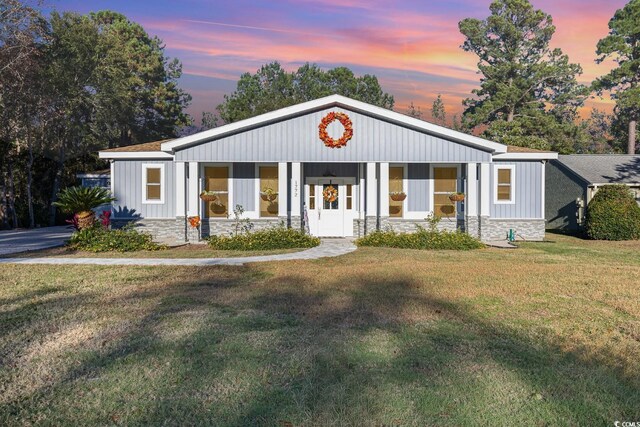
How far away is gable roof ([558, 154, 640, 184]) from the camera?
2497 centimetres

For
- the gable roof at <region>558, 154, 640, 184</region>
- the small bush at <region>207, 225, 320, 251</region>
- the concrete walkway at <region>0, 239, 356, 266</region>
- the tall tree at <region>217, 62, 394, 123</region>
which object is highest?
the tall tree at <region>217, 62, 394, 123</region>

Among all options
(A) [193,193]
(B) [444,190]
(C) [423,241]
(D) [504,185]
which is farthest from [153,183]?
(D) [504,185]

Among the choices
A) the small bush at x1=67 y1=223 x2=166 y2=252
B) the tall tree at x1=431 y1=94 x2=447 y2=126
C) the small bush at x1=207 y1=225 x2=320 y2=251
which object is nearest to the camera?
the small bush at x1=67 y1=223 x2=166 y2=252

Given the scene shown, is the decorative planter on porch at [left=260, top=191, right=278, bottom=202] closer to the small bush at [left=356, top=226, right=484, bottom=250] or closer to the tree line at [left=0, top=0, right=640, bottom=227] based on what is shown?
the small bush at [left=356, top=226, right=484, bottom=250]

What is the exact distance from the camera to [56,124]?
106 feet

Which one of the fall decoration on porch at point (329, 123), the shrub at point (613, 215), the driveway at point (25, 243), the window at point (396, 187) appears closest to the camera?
the driveway at point (25, 243)

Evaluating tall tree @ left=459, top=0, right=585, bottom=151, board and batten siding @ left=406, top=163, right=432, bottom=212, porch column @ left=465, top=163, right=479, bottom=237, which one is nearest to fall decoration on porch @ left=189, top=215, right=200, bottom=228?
board and batten siding @ left=406, top=163, right=432, bottom=212

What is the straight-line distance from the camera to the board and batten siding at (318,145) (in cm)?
1875

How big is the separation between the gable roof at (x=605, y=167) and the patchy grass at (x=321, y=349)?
15.9 meters

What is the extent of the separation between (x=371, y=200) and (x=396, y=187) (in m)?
1.91

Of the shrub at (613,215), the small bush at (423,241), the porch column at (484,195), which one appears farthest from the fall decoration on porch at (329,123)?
the shrub at (613,215)

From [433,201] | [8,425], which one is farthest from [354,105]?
[8,425]

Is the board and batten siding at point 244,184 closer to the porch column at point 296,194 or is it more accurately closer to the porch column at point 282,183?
the porch column at point 282,183

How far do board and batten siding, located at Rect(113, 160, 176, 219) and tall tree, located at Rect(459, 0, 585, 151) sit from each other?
30.7m
